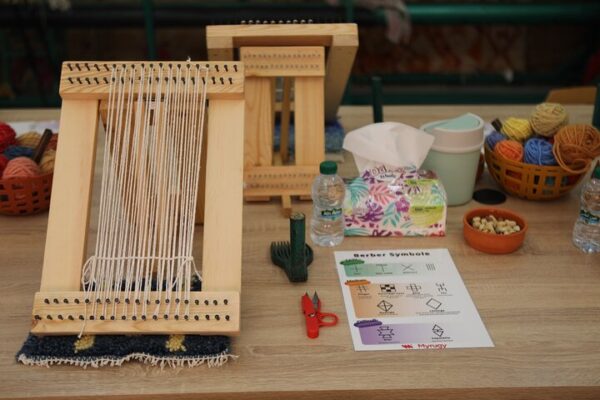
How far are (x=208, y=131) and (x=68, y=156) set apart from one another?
259 mm

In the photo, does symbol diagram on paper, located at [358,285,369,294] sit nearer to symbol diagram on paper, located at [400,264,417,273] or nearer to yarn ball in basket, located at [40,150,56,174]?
symbol diagram on paper, located at [400,264,417,273]

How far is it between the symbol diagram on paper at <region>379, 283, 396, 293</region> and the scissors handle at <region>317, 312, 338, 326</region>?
0.12m

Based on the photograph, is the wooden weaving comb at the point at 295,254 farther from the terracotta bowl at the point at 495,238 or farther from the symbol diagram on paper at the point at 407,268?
the terracotta bowl at the point at 495,238

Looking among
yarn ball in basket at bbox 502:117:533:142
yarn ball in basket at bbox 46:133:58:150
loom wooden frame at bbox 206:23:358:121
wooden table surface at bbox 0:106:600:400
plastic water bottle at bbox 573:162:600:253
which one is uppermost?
loom wooden frame at bbox 206:23:358:121

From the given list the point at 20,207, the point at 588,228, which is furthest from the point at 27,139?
A: the point at 588,228

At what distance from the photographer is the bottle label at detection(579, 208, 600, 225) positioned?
4.07ft

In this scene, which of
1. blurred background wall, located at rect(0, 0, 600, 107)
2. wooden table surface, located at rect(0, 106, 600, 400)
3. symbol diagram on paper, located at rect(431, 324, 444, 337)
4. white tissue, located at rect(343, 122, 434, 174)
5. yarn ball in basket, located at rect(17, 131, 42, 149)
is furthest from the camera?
blurred background wall, located at rect(0, 0, 600, 107)

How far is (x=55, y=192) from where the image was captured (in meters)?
1.11

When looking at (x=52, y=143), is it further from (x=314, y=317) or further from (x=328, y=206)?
(x=314, y=317)

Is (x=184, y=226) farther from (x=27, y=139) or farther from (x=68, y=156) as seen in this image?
(x=27, y=139)

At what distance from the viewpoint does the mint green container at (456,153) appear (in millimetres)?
1385

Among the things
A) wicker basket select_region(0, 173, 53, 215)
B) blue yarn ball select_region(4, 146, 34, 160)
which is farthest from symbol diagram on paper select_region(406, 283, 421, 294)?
blue yarn ball select_region(4, 146, 34, 160)

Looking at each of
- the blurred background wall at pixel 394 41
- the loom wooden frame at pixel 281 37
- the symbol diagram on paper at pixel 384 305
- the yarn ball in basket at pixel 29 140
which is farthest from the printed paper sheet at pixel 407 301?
the blurred background wall at pixel 394 41

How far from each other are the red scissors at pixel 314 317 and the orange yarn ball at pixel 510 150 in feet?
2.00
